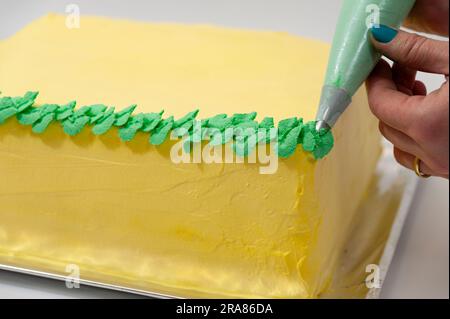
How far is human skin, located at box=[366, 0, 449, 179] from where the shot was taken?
85cm

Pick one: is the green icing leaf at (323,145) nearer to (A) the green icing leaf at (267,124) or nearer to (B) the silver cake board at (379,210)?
(A) the green icing leaf at (267,124)

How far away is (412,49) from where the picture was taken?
2.89ft

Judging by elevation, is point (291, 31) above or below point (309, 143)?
above

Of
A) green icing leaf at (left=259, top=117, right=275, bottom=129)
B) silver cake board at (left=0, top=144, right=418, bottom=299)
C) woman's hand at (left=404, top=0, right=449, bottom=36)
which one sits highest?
woman's hand at (left=404, top=0, right=449, bottom=36)

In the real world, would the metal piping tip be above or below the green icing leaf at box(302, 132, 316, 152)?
above

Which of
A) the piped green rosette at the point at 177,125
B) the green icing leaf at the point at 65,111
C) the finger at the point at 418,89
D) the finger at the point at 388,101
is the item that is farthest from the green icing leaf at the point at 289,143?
the green icing leaf at the point at 65,111

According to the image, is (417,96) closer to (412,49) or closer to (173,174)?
(412,49)

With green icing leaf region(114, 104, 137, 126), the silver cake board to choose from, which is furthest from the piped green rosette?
the silver cake board

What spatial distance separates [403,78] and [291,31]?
55 centimetres

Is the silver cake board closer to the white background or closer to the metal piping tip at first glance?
the white background

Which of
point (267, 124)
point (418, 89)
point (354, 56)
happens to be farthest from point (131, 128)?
point (418, 89)

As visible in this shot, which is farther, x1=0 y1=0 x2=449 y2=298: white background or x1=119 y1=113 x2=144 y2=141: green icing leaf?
x1=0 y1=0 x2=449 y2=298: white background

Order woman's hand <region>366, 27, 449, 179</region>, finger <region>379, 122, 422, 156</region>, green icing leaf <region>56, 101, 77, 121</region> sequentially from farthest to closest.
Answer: green icing leaf <region>56, 101, 77, 121</region> → finger <region>379, 122, 422, 156</region> → woman's hand <region>366, 27, 449, 179</region>

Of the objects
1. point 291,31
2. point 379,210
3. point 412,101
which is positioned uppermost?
point 291,31
